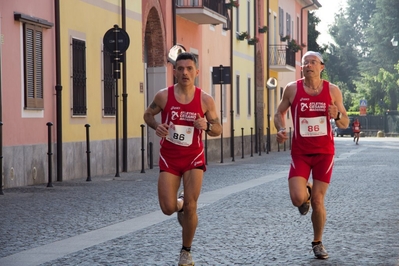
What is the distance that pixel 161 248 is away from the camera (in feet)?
32.6

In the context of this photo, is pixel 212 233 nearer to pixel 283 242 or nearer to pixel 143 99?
pixel 283 242

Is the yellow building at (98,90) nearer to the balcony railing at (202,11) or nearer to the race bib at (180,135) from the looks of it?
the balcony railing at (202,11)

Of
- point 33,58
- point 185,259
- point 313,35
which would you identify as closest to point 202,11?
point 33,58

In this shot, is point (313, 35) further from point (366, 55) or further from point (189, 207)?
point (366, 55)

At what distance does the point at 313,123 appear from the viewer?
9367 mm

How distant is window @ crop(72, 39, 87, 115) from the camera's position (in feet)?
74.2

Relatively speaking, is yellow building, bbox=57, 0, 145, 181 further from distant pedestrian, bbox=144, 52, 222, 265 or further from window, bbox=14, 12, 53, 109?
distant pedestrian, bbox=144, 52, 222, 265

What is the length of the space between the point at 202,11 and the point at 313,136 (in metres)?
22.1

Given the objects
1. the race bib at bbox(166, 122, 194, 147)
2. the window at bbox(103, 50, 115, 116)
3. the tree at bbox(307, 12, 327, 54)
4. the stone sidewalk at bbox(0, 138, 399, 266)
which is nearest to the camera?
the race bib at bbox(166, 122, 194, 147)

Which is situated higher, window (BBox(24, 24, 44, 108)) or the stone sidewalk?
window (BBox(24, 24, 44, 108))

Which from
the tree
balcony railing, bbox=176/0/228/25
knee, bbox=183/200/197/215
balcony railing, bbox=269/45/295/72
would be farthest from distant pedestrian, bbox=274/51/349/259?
the tree

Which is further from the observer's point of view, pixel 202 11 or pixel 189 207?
pixel 202 11

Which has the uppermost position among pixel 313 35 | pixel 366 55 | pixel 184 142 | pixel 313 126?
pixel 366 55

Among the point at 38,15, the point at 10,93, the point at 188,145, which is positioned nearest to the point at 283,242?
the point at 188,145
